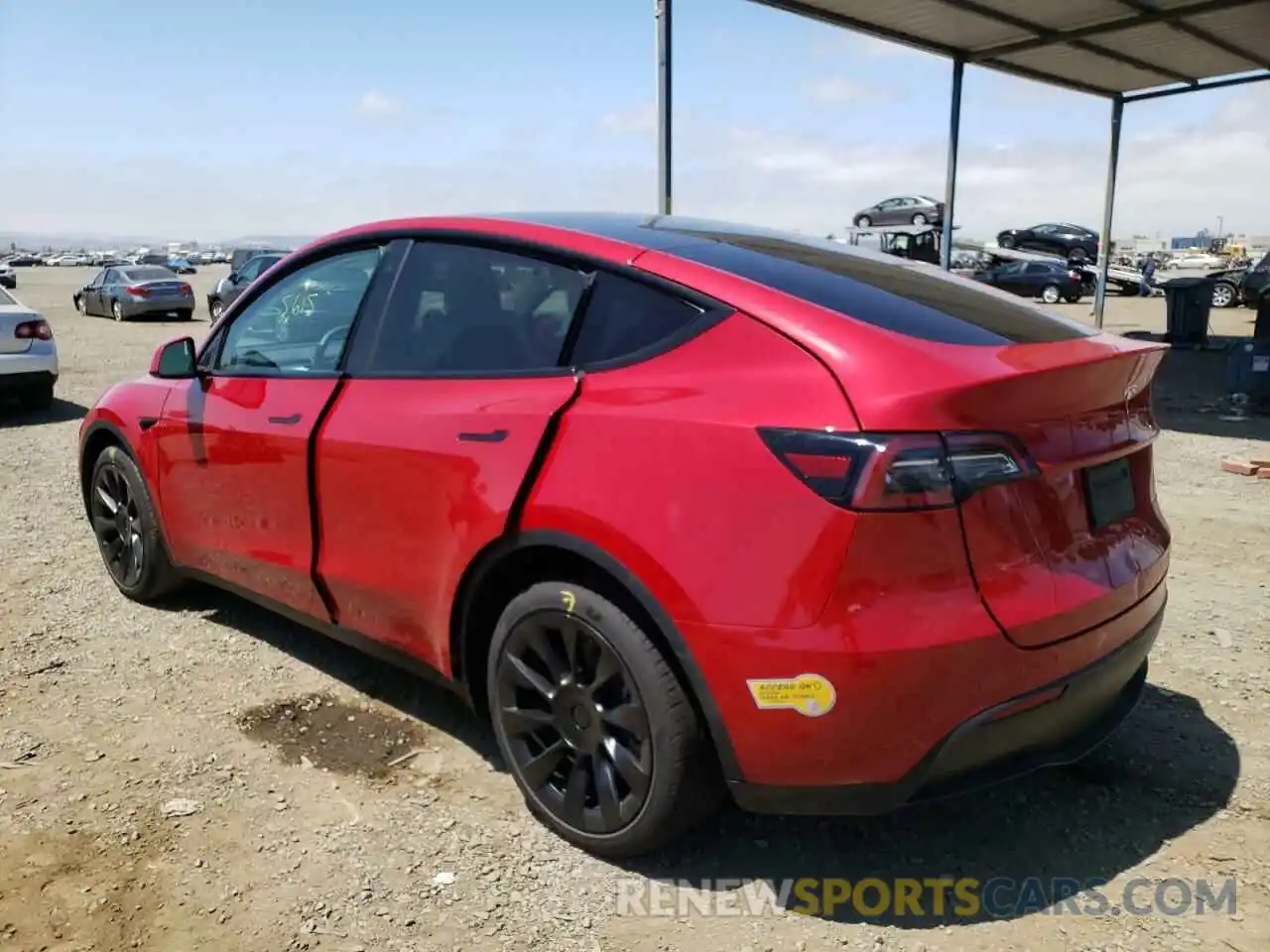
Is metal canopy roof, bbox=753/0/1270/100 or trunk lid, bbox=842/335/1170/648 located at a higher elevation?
metal canopy roof, bbox=753/0/1270/100

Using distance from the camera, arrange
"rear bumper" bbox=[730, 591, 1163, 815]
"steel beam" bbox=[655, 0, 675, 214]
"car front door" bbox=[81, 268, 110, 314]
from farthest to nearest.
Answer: "car front door" bbox=[81, 268, 110, 314]
"steel beam" bbox=[655, 0, 675, 214]
"rear bumper" bbox=[730, 591, 1163, 815]

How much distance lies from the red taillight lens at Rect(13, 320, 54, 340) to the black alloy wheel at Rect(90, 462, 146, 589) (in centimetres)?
621

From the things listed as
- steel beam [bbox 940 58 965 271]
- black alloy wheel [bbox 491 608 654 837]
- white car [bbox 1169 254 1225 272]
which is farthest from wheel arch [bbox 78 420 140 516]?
white car [bbox 1169 254 1225 272]

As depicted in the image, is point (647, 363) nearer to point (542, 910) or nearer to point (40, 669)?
point (542, 910)

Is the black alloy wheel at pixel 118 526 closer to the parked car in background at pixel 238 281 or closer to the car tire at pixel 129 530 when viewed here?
the car tire at pixel 129 530

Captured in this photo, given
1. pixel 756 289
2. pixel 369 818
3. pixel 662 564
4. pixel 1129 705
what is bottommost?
pixel 369 818

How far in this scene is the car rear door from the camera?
2.65 metres

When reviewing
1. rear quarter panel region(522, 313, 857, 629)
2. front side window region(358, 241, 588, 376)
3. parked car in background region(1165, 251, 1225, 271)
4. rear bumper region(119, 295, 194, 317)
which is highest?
front side window region(358, 241, 588, 376)

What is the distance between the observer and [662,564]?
2254mm

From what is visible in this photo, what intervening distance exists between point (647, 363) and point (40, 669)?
2.94 m

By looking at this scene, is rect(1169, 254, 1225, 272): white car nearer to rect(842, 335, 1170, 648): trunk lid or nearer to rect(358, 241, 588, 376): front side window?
rect(842, 335, 1170, 648): trunk lid

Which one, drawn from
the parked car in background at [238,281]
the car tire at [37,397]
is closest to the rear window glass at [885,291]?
the car tire at [37,397]

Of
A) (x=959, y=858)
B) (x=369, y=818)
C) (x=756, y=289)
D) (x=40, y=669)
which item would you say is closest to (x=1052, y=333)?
(x=756, y=289)

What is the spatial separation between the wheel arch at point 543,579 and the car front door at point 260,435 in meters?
0.77
